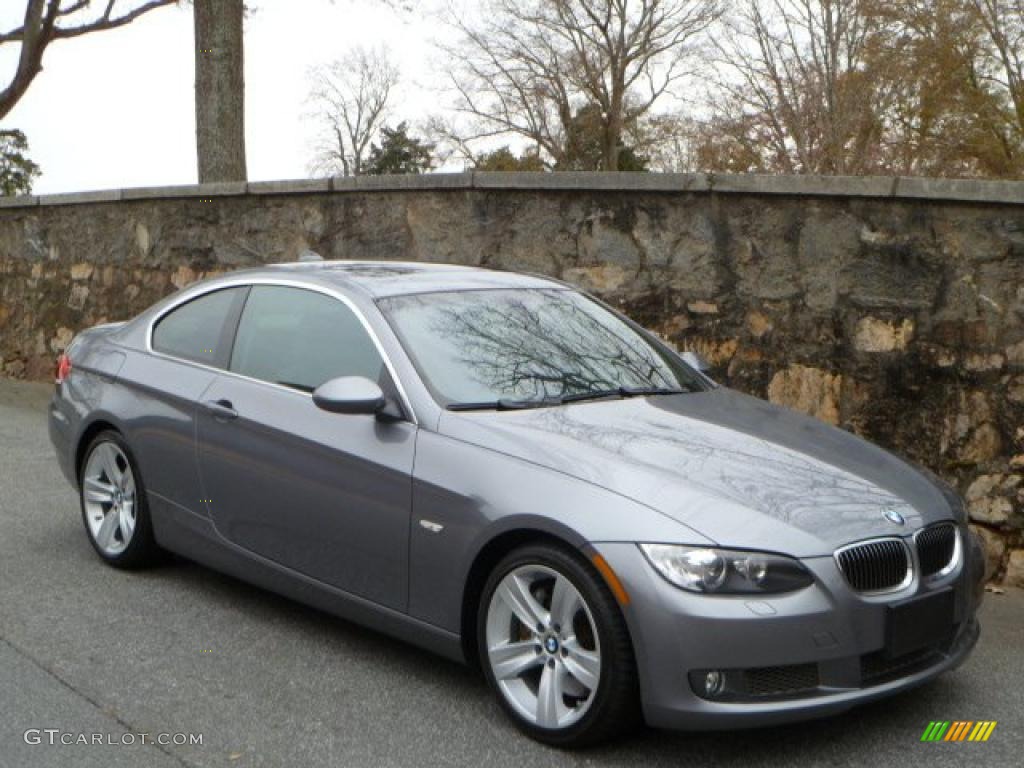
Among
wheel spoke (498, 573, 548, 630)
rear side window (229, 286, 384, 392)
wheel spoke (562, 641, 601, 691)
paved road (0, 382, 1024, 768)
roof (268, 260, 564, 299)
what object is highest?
roof (268, 260, 564, 299)

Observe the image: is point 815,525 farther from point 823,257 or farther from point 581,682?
point 823,257

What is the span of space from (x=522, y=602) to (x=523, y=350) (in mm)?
1234

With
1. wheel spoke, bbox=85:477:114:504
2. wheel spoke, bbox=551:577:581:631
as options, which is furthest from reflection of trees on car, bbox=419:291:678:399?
wheel spoke, bbox=85:477:114:504

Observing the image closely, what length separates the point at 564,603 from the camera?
407cm

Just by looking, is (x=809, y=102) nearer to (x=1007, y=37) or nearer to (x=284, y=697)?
(x=1007, y=37)

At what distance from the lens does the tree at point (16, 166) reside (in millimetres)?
69938

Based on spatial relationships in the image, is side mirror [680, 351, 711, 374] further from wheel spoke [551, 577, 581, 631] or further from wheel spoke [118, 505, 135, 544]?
wheel spoke [118, 505, 135, 544]

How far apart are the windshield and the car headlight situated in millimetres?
1076

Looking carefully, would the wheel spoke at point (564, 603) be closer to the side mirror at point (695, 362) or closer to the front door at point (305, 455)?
the front door at point (305, 455)

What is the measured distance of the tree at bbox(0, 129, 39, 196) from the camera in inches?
2753

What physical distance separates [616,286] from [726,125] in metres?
30.7

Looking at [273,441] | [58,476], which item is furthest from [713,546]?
[58,476]

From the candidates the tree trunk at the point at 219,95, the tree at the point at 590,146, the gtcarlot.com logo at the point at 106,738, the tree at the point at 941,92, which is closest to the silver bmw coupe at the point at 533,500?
the gtcarlot.com logo at the point at 106,738

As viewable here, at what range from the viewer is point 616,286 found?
8.33 m
